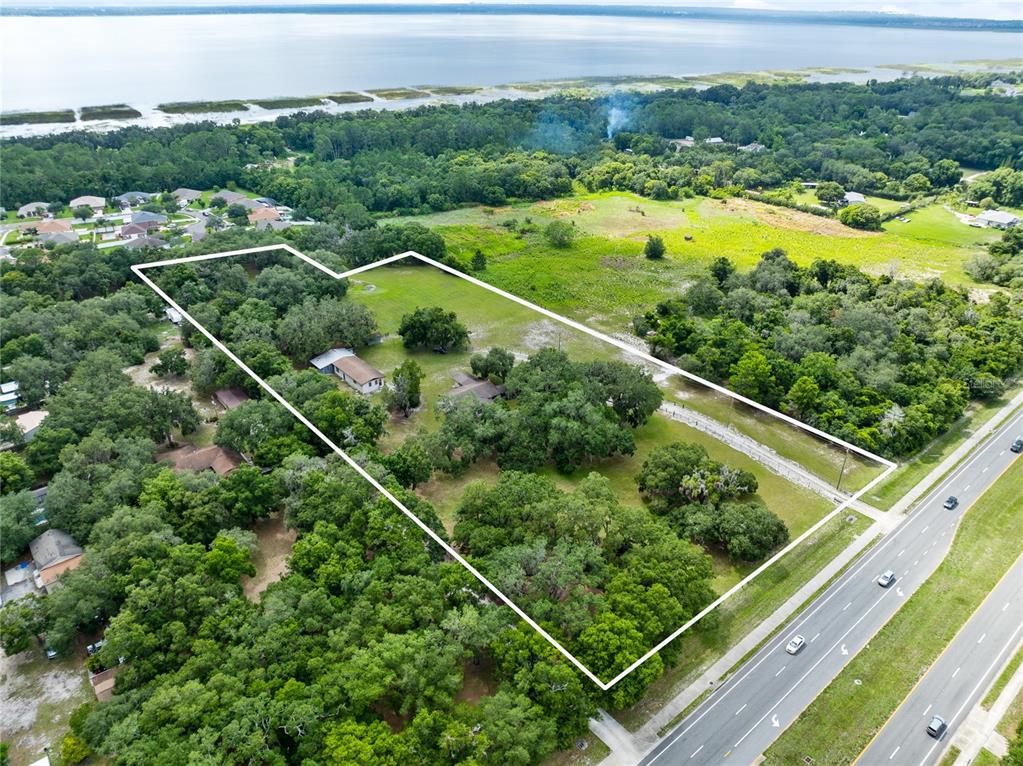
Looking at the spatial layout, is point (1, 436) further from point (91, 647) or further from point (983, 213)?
point (983, 213)

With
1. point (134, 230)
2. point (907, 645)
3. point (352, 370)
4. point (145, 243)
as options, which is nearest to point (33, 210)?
point (134, 230)

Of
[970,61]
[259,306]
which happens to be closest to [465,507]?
[259,306]

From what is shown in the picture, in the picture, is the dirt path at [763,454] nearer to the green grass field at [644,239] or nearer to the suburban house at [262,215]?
the green grass field at [644,239]

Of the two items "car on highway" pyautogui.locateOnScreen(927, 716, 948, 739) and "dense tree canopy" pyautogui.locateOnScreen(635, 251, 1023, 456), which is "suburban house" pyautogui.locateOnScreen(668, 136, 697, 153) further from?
"car on highway" pyautogui.locateOnScreen(927, 716, 948, 739)

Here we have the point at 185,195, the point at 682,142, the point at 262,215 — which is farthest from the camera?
the point at 682,142

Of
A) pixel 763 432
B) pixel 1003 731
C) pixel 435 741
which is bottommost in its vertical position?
pixel 1003 731

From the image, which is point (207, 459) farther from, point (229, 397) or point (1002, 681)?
point (1002, 681)
